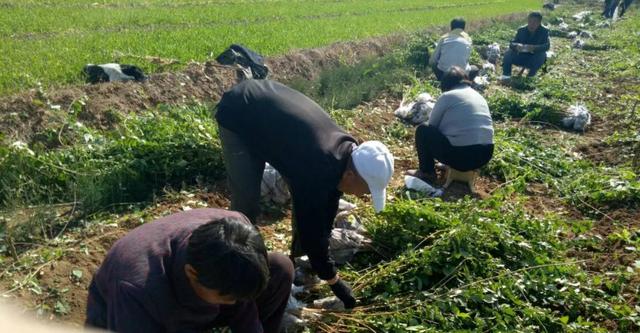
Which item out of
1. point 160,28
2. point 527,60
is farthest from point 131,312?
point 160,28

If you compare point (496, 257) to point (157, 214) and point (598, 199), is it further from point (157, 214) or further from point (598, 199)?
point (157, 214)

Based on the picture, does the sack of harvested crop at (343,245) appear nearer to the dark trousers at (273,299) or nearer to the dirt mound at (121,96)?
the dark trousers at (273,299)

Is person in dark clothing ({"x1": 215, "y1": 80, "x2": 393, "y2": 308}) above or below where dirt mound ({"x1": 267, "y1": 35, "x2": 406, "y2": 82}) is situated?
above

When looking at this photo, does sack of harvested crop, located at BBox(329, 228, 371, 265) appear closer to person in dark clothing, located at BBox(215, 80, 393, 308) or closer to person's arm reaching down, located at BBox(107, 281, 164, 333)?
person in dark clothing, located at BBox(215, 80, 393, 308)

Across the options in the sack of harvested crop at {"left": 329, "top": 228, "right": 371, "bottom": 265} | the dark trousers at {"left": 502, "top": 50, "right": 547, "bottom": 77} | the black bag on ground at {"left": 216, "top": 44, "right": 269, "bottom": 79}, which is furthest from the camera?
the dark trousers at {"left": 502, "top": 50, "right": 547, "bottom": 77}

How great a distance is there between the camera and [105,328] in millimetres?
2041

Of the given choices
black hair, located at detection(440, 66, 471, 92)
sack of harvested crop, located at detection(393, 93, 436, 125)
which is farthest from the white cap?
sack of harvested crop, located at detection(393, 93, 436, 125)

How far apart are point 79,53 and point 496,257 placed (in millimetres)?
6593

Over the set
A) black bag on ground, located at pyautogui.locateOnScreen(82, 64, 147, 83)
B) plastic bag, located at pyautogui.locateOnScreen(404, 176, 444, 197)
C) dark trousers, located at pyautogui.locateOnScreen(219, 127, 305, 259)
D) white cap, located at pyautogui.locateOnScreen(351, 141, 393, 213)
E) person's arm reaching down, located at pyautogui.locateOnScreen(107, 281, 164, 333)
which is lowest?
plastic bag, located at pyautogui.locateOnScreen(404, 176, 444, 197)

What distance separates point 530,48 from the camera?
384 inches

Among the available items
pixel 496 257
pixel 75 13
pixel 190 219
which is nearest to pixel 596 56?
pixel 496 257

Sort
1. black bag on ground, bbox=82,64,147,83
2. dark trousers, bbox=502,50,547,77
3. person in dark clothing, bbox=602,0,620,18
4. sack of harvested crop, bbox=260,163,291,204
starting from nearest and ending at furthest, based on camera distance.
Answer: sack of harvested crop, bbox=260,163,291,204
black bag on ground, bbox=82,64,147,83
dark trousers, bbox=502,50,547,77
person in dark clothing, bbox=602,0,620,18

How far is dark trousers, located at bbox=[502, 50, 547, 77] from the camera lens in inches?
391

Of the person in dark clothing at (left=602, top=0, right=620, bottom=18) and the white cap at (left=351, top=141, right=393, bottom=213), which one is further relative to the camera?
the person in dark clothing at (left=602, top=0, right=620, bottom=18)
